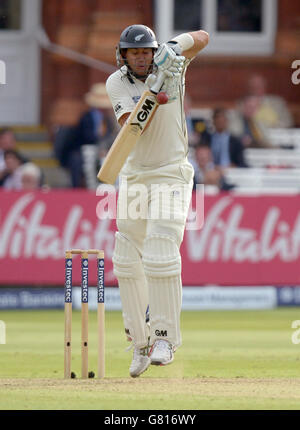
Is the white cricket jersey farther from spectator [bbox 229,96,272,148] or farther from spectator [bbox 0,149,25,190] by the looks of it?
spectator [bbox 229,96,272,148]

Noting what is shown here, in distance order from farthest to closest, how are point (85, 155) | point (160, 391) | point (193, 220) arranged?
1. point (85, 155)
2. point (193, 220)
3. point (160, 391)

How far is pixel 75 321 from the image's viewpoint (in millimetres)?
11477

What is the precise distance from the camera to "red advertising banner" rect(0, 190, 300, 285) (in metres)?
12.7

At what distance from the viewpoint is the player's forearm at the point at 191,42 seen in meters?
6.98

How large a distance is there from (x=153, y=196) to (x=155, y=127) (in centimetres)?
37

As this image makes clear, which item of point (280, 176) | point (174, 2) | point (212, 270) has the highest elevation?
point (174, 2)

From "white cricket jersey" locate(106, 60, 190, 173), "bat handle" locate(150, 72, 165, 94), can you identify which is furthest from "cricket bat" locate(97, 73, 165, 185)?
"white cricket jersey" locate(106, 60, 190, 173)

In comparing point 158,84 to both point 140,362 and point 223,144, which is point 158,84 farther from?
point 223,144

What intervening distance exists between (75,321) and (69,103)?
5.20 metres

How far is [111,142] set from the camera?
46.3 ft

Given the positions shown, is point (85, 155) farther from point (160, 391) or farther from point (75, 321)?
point (160, 391)

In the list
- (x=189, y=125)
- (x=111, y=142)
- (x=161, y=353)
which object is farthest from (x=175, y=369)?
(x=189, y=125)
